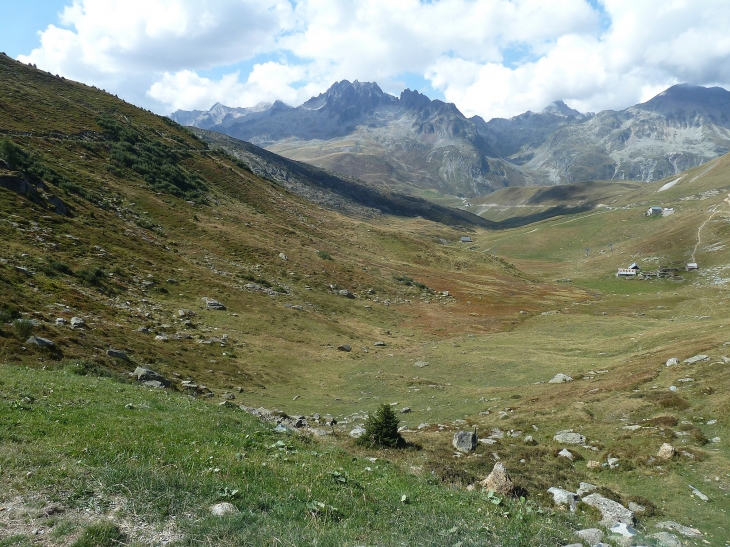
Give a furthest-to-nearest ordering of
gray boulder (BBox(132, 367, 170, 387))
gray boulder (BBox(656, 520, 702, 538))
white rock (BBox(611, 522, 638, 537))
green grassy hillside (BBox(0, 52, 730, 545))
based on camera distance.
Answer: gray boulder (BBox(132, 367, 170, 387)) → gray boulder (BBox(656, 520, 702, 538)) → white rock (BBox(611, 522, 638, 537)) → green grassy hillside (BBox(0, 52, 730, 545))

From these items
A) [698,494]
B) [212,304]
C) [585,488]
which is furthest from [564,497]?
[212,304]

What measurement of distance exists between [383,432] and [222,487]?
10706 millimetres

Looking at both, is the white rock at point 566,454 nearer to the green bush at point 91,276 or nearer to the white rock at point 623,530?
the white rock at point 623,530

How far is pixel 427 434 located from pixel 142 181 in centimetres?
8043

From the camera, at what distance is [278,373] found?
3697 centimetres

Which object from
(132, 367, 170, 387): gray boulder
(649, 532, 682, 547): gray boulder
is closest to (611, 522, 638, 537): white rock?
(649, 532, 682, 547): gray boulder

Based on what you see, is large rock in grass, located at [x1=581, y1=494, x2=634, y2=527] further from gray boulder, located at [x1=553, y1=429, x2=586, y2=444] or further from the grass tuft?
the grass tuft

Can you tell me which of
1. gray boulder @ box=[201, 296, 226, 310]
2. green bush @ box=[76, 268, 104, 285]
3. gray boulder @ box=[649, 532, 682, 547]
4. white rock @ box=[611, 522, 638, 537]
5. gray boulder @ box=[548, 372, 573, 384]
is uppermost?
green bush @ box=[76, 268, 104, 285]

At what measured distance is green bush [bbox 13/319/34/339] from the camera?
23.7m

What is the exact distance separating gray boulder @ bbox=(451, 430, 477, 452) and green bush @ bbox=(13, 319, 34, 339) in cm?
2415

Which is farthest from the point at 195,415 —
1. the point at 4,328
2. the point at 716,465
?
the point at 716,465

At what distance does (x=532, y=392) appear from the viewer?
103 feet

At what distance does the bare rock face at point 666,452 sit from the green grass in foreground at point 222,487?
8.91 m

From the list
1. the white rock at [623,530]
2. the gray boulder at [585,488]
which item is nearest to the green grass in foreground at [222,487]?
the white rock at [623,530]
